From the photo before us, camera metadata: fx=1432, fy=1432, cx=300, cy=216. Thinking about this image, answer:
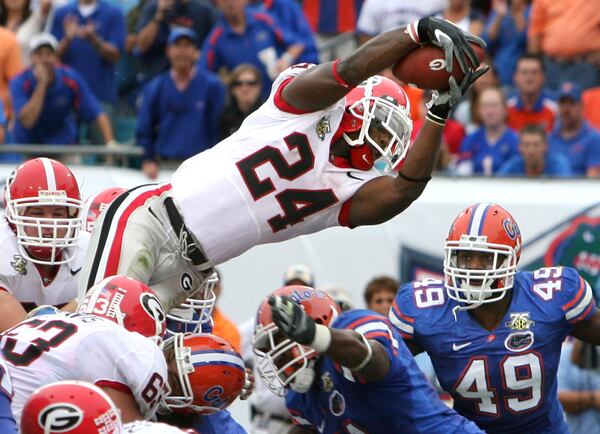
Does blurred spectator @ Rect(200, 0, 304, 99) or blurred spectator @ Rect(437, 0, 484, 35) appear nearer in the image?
blurred spectator @ Rect(200, 0, 304, 99)

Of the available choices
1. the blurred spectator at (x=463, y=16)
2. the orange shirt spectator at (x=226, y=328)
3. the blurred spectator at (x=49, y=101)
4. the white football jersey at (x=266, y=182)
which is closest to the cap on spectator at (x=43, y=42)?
the blurred spectator at (x=49, y=101)

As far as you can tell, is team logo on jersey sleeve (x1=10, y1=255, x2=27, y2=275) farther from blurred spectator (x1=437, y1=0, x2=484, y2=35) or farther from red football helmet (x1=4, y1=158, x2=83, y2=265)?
blurred spectator (x1=437, y1=0, x2=484, y2=35)

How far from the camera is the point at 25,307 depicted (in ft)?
19.4

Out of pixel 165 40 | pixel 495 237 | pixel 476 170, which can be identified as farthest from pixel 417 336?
pixel 165 40

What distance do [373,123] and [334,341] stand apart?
1.14m

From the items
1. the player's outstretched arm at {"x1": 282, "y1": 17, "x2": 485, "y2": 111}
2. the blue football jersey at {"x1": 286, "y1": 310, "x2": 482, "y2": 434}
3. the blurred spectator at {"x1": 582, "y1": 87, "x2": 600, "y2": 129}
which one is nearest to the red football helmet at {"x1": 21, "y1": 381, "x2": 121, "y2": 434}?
the blue football jersey at {"x1": 286, "y1": 310, "x2": 482, "y2": 434}

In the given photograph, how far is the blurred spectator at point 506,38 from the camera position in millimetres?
10234

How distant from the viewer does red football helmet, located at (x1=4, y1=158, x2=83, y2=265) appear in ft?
18.7

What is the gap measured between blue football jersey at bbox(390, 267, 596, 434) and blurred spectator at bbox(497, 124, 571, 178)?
320 cm

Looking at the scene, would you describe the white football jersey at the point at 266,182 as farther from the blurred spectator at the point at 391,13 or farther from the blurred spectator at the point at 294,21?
the blurred spectator at the point at 391,13

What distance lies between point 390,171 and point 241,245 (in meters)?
0.74

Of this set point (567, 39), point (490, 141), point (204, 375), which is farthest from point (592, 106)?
point (204, 375)

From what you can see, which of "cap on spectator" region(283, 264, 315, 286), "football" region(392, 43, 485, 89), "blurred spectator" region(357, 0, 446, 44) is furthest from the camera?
"blurred spectator" region(357, 0, 446, 44)

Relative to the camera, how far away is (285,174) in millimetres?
5195
